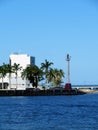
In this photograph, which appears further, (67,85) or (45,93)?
(67,85)

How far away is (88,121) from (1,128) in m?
13.0

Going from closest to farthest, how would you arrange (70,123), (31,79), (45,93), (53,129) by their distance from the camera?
1. (53,129)
2. (70,123)
3. (45,93)
4. (31,79)

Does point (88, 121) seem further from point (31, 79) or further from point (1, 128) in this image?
point (31, 79)

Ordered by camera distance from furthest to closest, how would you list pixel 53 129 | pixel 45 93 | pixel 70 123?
1. pixel 45 93
2. pixel 70 123
3. pixel 53 129

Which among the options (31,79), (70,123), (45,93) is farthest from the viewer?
(31,79)

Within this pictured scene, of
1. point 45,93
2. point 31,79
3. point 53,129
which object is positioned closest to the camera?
point 53,129

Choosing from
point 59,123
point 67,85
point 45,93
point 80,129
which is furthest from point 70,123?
point 67,85

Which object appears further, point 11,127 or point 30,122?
point 30,122

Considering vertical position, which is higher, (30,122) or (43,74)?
(43,74)

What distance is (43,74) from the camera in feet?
652

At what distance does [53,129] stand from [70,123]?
25.0 ft

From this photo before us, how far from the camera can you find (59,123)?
5634 cm

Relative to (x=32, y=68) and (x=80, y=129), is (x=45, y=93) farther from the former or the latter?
(x=80, y=129)

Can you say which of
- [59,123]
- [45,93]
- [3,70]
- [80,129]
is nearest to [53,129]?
[80,129]
